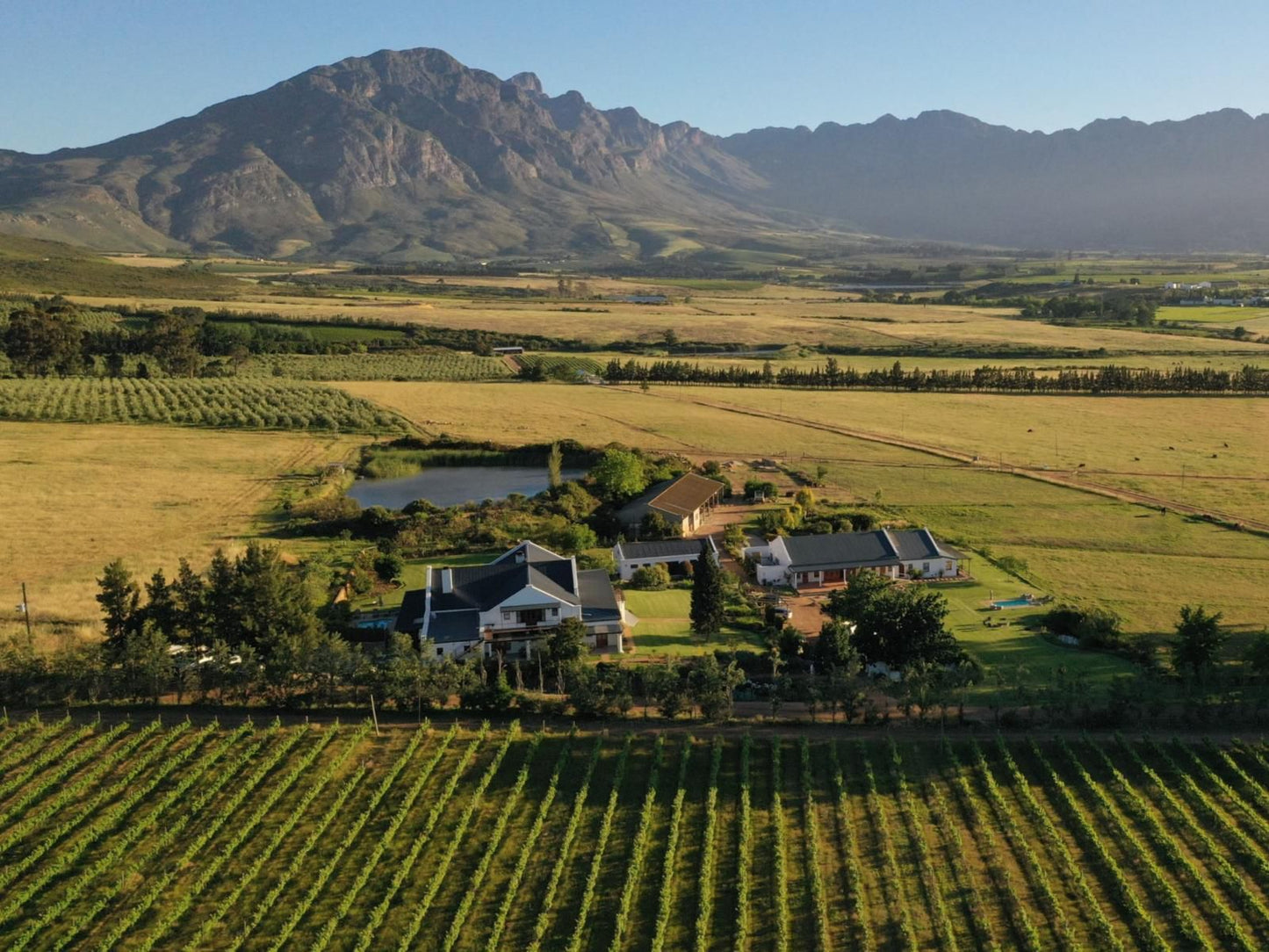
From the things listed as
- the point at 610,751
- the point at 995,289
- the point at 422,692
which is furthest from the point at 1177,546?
the point at 995,289

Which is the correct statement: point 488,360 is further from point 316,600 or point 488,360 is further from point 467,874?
point 467,874

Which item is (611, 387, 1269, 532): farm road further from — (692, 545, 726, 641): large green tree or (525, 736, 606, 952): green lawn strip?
(525, 736, 606, 952): green lawn strip

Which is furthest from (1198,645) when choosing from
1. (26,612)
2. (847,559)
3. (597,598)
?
(26,612)

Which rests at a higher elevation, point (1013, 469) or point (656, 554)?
point (1013, 469)

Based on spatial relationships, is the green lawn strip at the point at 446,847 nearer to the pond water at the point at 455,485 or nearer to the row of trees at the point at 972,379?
the pond water at the point at 455,485

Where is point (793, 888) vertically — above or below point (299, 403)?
below

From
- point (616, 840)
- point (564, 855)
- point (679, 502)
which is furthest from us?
point (679, 502)

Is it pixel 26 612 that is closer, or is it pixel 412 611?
pixel 26 612

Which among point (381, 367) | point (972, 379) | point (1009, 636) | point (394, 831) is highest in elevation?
point (972, 379)

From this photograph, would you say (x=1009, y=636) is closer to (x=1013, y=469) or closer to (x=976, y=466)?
(x=1013, y=469)
